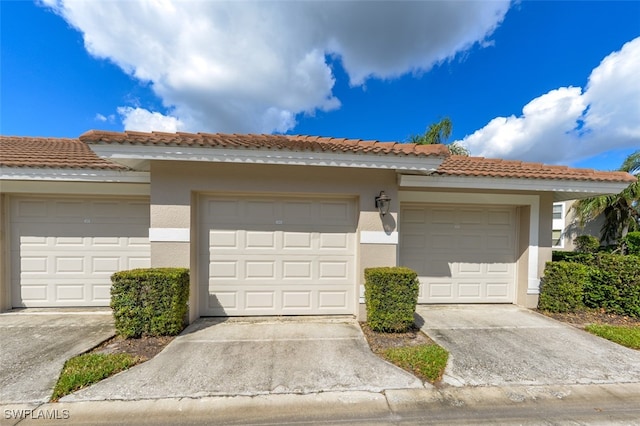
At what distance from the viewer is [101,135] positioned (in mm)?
4039

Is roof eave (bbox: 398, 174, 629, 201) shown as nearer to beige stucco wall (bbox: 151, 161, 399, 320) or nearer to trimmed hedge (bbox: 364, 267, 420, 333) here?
beige stucco wall (bbox: 151, 161, 399, 320)

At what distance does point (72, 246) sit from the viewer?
532 centimetres

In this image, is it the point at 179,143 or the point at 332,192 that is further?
the point at 332,192

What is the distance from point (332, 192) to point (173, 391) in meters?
3.70

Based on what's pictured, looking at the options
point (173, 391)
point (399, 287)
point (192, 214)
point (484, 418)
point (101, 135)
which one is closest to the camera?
point (484, 418)

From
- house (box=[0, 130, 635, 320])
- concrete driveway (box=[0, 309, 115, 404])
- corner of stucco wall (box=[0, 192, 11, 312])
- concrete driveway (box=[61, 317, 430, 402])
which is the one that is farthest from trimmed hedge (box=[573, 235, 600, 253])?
corner of stucco wall (box=[0, 192, 11, 312])

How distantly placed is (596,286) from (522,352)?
12.0 feet

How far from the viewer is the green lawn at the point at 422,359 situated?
3.21 meters

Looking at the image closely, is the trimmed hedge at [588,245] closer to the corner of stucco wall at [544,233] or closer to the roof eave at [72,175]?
the corner of stucco wall at [544,233]

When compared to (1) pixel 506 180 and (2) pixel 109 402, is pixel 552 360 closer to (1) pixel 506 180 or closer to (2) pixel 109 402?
(1) pixel 506 180

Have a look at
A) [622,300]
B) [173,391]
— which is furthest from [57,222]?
[622,300]

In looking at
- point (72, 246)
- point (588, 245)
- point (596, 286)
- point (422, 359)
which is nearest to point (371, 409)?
point (422, 359)

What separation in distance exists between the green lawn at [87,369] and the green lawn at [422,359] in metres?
3.57

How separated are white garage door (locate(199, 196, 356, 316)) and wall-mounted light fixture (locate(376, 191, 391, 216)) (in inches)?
22.5
